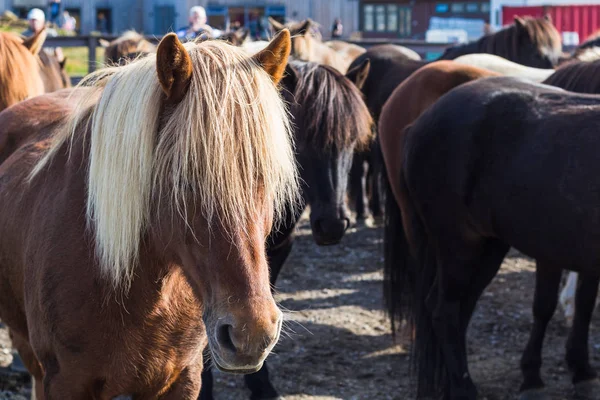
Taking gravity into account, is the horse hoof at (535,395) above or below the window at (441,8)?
below

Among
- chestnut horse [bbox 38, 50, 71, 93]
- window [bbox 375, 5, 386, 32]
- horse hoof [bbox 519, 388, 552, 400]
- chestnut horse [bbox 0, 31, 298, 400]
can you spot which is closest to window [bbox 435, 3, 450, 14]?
window [bbox 375, 5, 386, 32]

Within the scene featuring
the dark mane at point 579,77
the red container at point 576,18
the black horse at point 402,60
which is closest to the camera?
the dark mane at point 579,77

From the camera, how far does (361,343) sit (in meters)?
4.89

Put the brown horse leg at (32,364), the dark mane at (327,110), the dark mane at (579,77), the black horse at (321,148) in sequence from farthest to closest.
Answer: the dark mane at (579,77)
the dark mane at (327,110)
the black horse at (321,148)
the brown horse leg at (32,364)

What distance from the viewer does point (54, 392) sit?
2.25 meters

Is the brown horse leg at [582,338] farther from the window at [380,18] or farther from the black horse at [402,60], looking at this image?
the window at [380,18]

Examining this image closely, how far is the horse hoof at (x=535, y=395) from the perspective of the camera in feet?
13.0

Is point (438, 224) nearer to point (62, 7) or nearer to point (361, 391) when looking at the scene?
point (361, 391)

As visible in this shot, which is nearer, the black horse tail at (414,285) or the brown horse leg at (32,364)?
the brown horse leg at (32,364)

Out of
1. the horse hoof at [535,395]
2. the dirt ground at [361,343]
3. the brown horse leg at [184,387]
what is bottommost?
the dirt ground at [361,343]

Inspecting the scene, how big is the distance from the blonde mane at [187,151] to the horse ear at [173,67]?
0.08 ft

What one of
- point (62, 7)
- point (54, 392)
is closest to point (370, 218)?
point (54, 392)

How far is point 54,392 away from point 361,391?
7.34 feet

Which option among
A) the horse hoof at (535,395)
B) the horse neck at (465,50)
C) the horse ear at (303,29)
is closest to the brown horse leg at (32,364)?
the horse hoof at (535,395)
